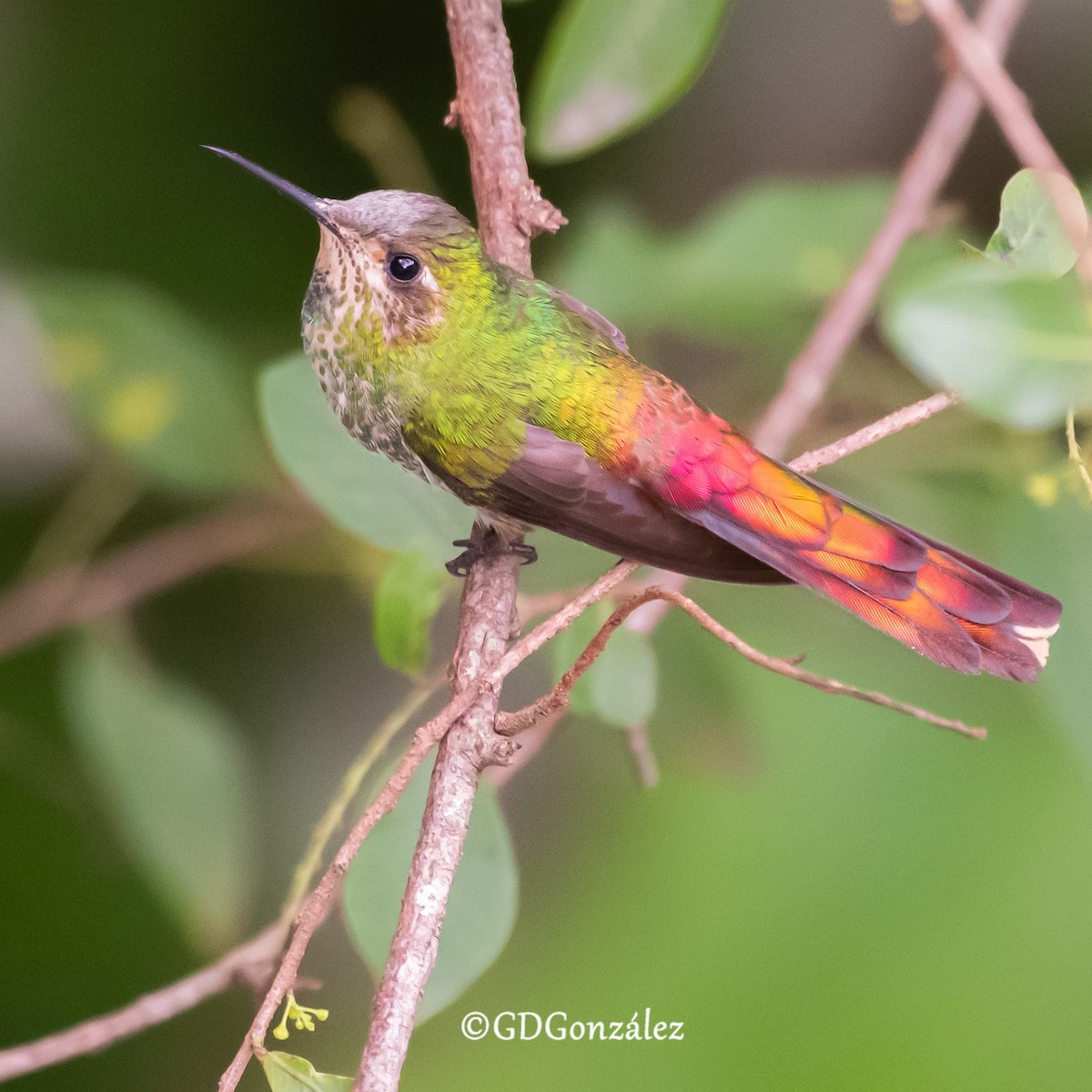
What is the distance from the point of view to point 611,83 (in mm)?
603

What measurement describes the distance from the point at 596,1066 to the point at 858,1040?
0.15 m

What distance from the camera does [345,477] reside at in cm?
63

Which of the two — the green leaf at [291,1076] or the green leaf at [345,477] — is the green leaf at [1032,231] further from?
the green leaf at [291,1076]

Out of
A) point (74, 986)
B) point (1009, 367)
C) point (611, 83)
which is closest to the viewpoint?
point (1009, 367)

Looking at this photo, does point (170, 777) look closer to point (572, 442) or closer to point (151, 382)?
point (151, 382)

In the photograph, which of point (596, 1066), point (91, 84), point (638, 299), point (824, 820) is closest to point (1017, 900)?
point (824, 820)

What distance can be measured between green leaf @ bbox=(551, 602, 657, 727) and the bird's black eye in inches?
7.0

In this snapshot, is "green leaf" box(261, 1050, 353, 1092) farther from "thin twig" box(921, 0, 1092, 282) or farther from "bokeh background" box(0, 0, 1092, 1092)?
"thin twig" box(921, 0, 1092, 282)

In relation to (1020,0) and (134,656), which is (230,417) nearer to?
(134,656)

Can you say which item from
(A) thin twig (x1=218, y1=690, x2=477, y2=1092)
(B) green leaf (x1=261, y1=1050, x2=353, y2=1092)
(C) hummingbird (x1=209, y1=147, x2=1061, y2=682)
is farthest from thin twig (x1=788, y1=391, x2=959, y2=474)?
(B) green leaf (x1=261, y1=1050, x2=353, y2=1092)

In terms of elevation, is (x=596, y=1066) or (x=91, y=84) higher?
(x=91, y=84)

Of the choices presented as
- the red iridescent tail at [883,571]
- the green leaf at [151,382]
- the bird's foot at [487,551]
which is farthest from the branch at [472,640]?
the green leaf at [151,382]

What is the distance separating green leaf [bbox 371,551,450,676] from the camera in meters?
0.56

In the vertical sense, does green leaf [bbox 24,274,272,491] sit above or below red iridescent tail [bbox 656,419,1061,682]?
above
